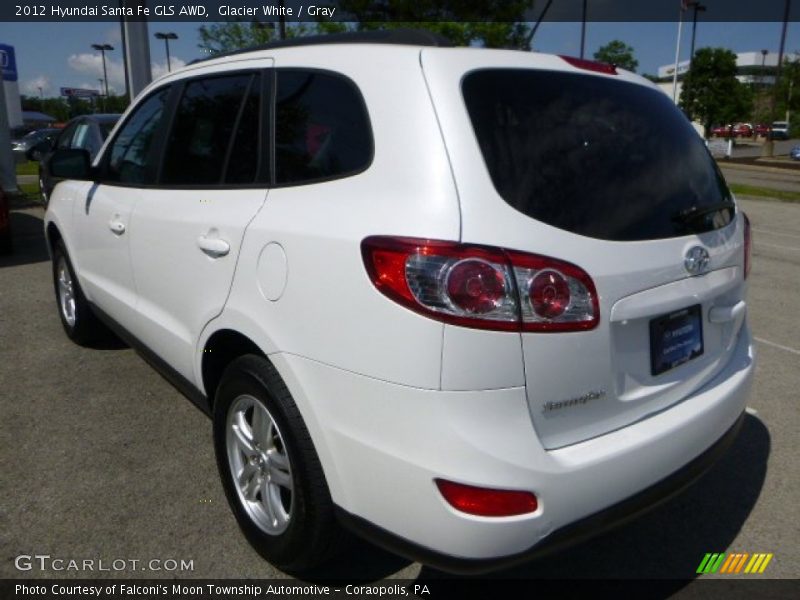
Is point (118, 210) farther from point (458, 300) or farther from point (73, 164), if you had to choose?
point (458, 300)

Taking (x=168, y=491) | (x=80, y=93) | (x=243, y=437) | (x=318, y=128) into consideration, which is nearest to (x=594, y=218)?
(x=318, y=128)

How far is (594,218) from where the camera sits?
1967 millimetres

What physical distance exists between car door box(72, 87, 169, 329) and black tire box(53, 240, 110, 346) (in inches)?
17.9

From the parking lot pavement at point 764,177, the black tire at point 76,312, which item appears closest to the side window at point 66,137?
the black tire at point 76,312

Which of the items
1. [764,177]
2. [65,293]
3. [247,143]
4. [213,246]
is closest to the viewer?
[213,246]

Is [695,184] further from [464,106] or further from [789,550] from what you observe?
[789,550]

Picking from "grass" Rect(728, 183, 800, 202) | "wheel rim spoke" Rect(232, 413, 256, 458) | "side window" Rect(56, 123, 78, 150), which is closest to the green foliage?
"grass" Rect(728, 183, 800, 202)

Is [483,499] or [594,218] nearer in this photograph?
[483,499]

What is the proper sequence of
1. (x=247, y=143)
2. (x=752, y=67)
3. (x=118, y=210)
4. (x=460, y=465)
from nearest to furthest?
(x=460, y=465), (x=247, y=143), (x=118, y=210), (x=752, y=67)

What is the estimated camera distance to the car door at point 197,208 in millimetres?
2502

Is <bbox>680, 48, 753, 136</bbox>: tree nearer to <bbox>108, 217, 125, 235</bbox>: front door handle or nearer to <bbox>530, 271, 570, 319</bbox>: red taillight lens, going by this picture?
<bbox>108, 217, 125, 235</bbox>: front door handle

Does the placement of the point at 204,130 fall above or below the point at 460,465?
above

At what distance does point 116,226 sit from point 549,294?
2.49 metres

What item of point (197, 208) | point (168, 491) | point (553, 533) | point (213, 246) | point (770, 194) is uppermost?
point (197, 208)
